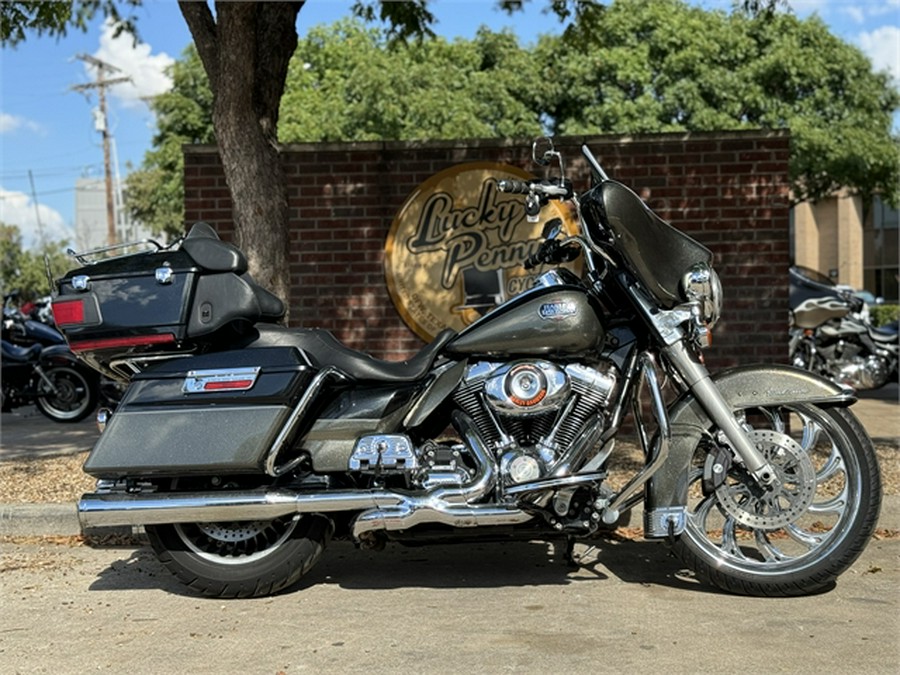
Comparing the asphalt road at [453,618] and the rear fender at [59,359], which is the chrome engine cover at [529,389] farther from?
the rear fender at [59,359]

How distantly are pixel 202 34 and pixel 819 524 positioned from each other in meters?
4.77

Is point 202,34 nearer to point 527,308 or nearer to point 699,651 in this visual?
point 527,308

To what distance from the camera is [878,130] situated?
2447cm

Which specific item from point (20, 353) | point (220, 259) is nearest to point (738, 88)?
point (20, 353)

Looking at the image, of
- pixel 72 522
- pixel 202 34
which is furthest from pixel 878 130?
pixel 72 522

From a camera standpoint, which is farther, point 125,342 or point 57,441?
point 57,441

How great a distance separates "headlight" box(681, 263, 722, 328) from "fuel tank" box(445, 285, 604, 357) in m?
0.41

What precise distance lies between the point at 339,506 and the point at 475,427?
2.19ft

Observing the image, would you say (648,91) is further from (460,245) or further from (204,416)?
(204,416)

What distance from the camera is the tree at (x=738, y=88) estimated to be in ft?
77.5

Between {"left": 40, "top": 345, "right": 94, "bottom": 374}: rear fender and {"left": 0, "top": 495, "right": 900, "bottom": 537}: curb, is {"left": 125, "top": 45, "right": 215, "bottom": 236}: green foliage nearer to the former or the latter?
{"left": 40, "top": 345, "right": 94, "bottom": 374}: rear fender

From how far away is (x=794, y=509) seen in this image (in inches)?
178

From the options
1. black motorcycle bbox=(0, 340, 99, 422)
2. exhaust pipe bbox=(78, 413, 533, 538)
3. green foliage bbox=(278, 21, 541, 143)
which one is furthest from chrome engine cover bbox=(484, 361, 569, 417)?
green foliage bbox=(278, 21, 541, 143)

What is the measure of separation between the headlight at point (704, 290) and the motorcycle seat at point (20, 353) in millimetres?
9298
